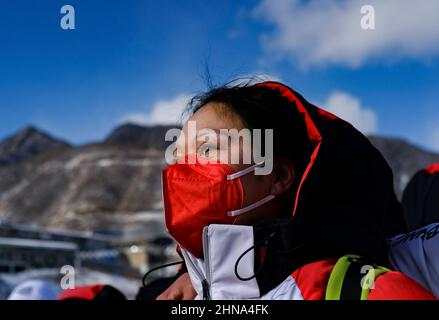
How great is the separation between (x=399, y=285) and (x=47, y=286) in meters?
2.36

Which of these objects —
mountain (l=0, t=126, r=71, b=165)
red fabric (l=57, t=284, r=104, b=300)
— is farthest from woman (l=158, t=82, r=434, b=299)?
mountain (l=0, t=126, r=71, b=165)

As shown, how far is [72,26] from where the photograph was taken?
5.73 feet

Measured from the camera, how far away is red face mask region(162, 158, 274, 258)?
3.79 feet

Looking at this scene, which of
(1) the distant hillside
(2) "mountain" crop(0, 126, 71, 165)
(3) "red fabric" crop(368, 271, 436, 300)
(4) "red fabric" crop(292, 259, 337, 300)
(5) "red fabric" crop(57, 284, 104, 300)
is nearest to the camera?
(3) "red fabric" crop(368, 271, 436, 300)

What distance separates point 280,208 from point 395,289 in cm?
34

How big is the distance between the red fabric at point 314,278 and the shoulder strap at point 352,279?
2 cm

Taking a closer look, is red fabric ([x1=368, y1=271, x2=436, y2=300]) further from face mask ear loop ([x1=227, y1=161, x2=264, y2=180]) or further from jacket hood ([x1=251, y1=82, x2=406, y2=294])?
face mask ear loop ([x1=227, y1=161, x2=264, y2=180])

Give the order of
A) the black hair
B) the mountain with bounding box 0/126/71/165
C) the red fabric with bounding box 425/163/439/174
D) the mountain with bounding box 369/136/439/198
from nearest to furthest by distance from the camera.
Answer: the black hair < the red fabric with bounding box 425/163/439/174 < the mountain with bounding box 369/136/439/198 < the mountain with bounding box 0/126/71/165

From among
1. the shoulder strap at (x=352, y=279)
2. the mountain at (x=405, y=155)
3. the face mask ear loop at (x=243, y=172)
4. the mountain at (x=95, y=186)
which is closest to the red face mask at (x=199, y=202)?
the face mask ear loop at (x=243, y=172)

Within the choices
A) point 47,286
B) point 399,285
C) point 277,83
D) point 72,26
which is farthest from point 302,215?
point 47,286

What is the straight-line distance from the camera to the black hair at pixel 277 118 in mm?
1260

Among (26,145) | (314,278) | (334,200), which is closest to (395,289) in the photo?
(314,278)

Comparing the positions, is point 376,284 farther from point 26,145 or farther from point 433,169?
point 26,145

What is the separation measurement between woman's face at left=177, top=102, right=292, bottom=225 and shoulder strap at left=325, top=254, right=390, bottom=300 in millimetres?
208
